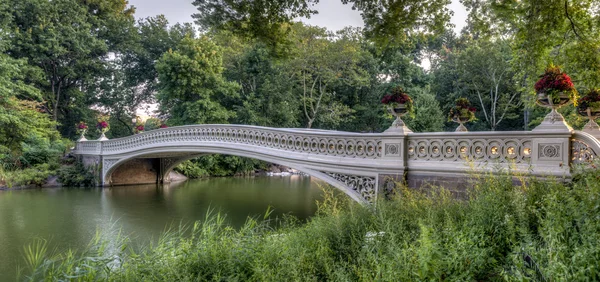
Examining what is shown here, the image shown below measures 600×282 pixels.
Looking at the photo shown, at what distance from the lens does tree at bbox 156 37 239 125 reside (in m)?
19.8

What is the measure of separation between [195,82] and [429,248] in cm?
1851

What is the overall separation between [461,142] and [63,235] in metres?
7.92

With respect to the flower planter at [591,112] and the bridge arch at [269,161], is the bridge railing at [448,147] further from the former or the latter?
the flower planter at [591,112]

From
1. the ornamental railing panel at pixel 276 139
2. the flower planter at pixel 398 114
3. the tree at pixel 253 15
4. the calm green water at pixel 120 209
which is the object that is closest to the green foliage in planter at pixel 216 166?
the calm green water at pixel 120 209

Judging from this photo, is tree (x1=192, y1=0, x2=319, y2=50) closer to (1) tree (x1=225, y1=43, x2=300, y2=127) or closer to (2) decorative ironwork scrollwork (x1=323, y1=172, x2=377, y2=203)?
(2) decorative ironwork scrollwork (x1=323, y1=172, x2=377, y2=203)

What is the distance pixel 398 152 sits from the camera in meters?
7.21

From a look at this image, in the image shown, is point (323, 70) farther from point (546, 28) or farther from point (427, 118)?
point (546, 28)

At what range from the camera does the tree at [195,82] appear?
19.8m

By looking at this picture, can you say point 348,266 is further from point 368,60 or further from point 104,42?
point 104,42

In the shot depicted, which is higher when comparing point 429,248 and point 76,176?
point 429,248

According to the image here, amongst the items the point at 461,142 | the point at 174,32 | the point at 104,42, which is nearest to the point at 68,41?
the point at 104,42

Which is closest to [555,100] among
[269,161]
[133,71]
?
[269,161]

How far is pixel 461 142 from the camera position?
6.45 m

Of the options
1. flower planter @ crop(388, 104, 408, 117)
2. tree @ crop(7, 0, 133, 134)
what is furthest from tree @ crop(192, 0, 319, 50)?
tree @ crop(7, 0, 133, 134)
